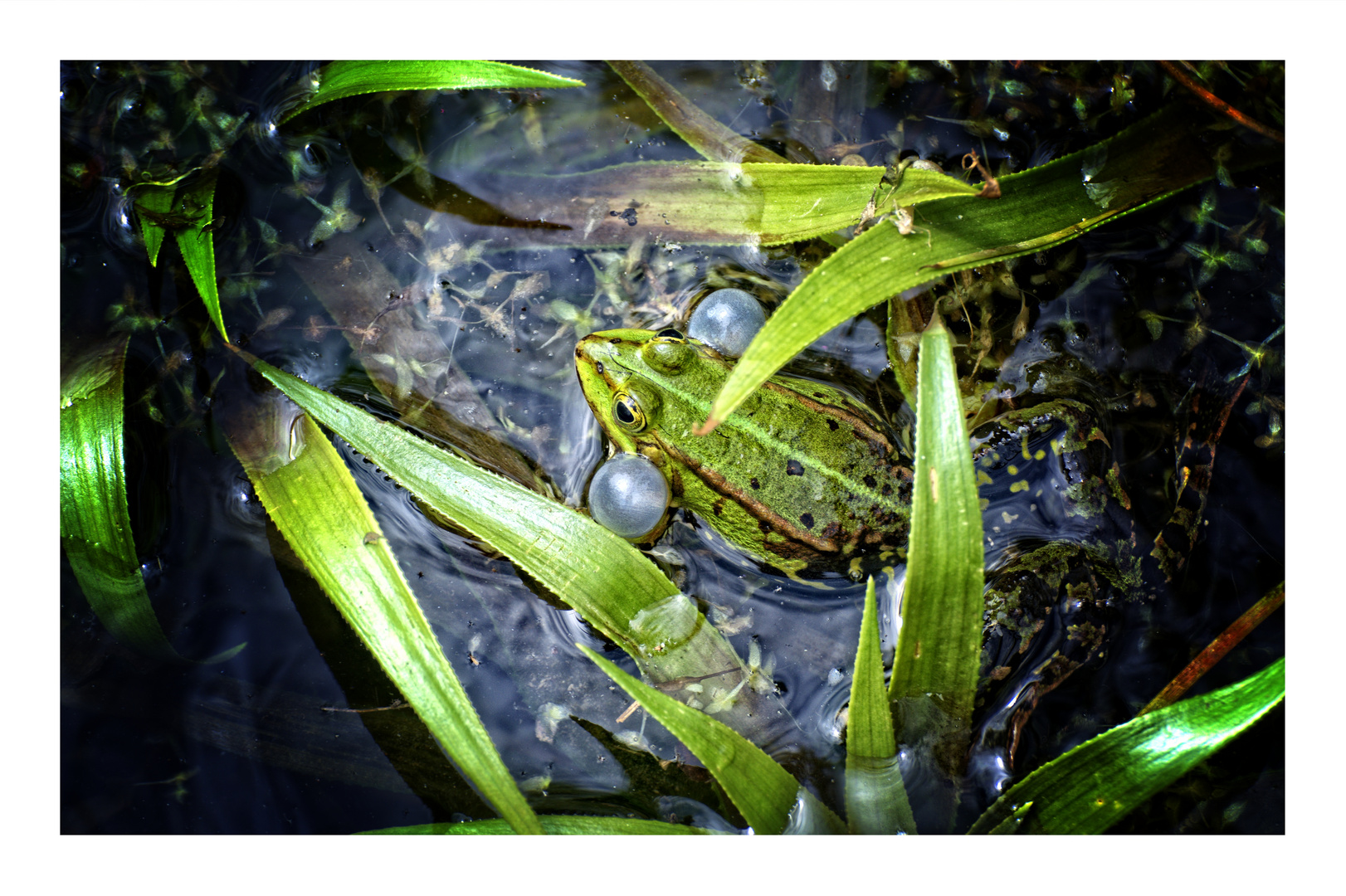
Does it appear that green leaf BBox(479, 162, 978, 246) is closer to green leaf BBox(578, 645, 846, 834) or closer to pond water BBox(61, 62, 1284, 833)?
pond water BBox(61, 62, 1284, 833)

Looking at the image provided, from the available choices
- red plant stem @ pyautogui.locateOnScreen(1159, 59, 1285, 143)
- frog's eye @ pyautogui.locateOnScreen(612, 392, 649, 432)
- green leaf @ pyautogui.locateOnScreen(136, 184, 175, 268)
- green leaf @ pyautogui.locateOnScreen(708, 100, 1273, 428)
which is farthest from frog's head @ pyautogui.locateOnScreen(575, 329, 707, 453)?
red plant stem @ pyautogui.locateOnScreen(1159, 59, 1285, 143)

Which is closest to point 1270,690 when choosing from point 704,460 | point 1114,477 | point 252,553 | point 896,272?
point 1114,477

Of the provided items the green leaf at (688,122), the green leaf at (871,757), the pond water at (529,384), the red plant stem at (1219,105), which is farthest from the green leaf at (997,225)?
the green leaf at (871,757)

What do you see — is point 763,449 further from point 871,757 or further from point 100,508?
point 100,508

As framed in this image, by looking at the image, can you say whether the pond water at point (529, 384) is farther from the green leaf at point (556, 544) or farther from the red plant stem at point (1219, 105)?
the green leaf at point (556, 544)

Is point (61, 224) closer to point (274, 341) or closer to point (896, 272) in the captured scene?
point (274, 341)
